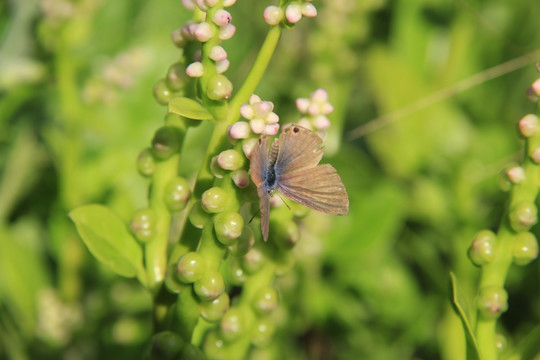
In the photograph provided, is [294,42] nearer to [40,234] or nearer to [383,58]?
[383,58]

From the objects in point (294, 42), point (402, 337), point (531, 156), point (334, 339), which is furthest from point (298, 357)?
point (294, 42)

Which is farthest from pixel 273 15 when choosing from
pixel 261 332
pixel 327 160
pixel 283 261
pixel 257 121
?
pixel 327 160

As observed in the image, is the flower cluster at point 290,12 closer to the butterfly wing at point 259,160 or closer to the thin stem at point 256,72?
the thin stem at point 256,72

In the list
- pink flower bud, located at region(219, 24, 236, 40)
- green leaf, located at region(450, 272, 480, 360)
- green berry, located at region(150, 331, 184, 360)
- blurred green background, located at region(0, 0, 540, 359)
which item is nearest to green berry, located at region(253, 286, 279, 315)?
green berry, located at region(150, 331, 184, 360)

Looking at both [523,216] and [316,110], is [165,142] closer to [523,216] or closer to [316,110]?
[316,110]

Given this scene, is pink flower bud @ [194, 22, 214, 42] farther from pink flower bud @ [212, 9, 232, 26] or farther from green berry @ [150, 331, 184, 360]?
green berry @ [150, 331, 184, 360]

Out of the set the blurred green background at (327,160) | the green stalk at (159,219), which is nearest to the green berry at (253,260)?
the green stalk at (159,219)
